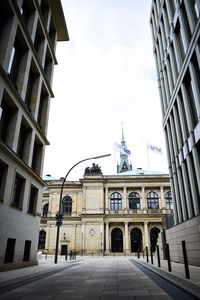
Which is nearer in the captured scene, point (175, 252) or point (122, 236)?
point (175, 252)

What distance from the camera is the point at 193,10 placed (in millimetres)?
15320

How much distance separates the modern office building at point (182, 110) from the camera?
14.4 m

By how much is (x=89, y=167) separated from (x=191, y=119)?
3630cm

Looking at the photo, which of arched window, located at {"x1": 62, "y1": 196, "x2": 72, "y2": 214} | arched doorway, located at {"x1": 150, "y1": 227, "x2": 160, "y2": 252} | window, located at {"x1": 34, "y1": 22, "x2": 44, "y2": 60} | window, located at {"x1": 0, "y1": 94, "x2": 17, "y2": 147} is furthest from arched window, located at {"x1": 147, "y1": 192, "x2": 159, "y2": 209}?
window, located at {"x1": 0, "y1": 94, "x2": 17, "y2": 147}

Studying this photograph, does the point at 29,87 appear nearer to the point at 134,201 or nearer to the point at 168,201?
the point at 134,201

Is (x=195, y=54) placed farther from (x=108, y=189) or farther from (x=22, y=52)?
(x=108, y=189)

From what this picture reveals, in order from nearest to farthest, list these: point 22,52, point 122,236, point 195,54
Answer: point 195,54 → point 22,52 → point 122,236

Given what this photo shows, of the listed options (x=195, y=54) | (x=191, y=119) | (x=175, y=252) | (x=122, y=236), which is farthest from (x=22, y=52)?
(x=122, y=236)

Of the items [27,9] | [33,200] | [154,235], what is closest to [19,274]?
[33,200]

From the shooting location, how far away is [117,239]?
151 ft

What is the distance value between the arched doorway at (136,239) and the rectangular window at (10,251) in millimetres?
36952

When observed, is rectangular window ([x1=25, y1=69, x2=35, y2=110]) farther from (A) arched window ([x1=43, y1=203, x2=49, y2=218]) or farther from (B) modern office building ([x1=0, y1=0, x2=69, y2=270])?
(A) arched window ([x1=43, y1=203, x2=49, y2=218])

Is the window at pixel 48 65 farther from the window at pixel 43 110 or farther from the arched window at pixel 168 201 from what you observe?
the arched window at pixel 168 201

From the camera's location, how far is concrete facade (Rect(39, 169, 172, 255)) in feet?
145
